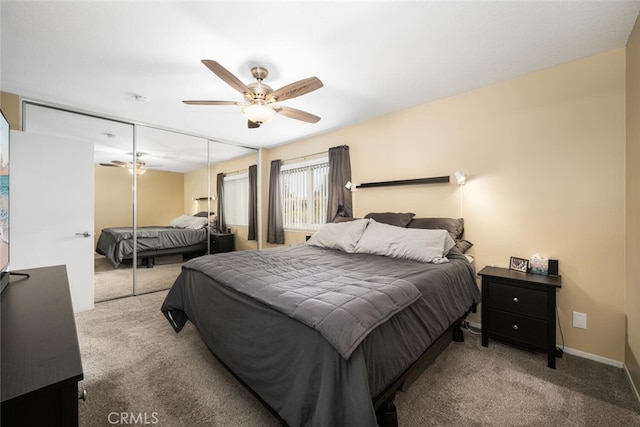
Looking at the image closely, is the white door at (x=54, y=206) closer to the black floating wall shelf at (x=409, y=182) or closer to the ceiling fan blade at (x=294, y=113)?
the ceiling fan blade at (x=294, y=113)

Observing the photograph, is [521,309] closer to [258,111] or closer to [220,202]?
[258,111]

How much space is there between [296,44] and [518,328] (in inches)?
114

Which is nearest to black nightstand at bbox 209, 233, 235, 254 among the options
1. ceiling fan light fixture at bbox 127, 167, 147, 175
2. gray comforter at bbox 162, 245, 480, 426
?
ceiling fan light fixture at bbox 127, 167, 147, 175

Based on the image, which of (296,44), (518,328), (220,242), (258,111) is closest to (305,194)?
(220,242)

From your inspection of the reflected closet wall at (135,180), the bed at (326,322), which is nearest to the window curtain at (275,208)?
the reflected closet wall at (135,180)

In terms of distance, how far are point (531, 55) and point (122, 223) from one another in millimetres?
4925

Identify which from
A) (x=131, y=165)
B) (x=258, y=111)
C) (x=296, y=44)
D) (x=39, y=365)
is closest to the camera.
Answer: (x=39, y=365)

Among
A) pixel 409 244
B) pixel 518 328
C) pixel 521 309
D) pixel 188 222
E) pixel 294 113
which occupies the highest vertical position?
pixel 294 113

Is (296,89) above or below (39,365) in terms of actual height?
above

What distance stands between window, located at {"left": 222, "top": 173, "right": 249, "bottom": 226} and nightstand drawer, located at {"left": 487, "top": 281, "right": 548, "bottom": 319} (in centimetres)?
410

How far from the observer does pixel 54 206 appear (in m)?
2.92

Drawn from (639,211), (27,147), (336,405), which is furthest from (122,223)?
(639,211)

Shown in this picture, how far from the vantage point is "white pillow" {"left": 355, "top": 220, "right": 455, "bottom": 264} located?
237 cm

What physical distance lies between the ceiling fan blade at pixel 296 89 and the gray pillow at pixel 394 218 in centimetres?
174
